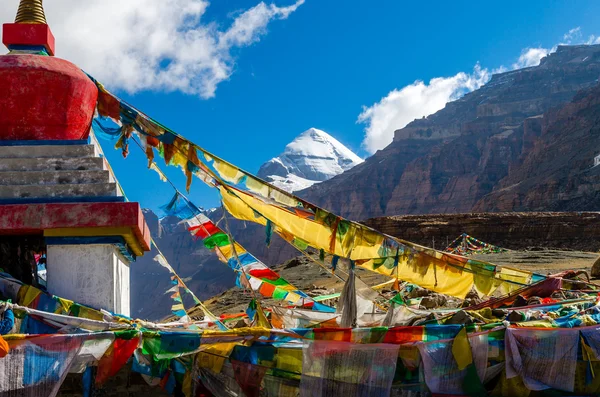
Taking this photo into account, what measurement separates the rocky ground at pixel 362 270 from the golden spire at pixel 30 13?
45.5 ft

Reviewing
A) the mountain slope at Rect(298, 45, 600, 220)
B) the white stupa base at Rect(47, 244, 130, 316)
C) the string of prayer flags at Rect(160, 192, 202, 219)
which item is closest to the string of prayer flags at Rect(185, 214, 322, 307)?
the string of prayer flags at Rect(160, 192, 202, 219)

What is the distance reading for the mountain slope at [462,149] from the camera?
4309 inches

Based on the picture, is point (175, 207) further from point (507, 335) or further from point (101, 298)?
point (507, 335)

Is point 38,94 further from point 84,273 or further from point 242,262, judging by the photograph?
point 242,262

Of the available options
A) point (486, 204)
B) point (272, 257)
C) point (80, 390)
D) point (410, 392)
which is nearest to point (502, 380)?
point (410, 392)

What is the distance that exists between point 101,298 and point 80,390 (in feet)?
3.58

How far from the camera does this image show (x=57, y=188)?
263 inches

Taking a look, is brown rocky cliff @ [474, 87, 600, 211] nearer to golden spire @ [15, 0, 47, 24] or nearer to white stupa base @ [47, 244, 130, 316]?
golden spire @ [15, 0, 47, 24]

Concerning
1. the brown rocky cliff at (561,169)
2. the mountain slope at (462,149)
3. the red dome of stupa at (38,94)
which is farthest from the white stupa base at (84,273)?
the mountain slope at (462,149)

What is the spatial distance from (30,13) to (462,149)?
114m

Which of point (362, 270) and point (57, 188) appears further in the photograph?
point (362, 270)

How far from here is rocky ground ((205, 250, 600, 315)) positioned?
23469 mm

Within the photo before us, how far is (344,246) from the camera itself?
730 centimetres

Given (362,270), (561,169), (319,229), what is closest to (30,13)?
(319,229)
